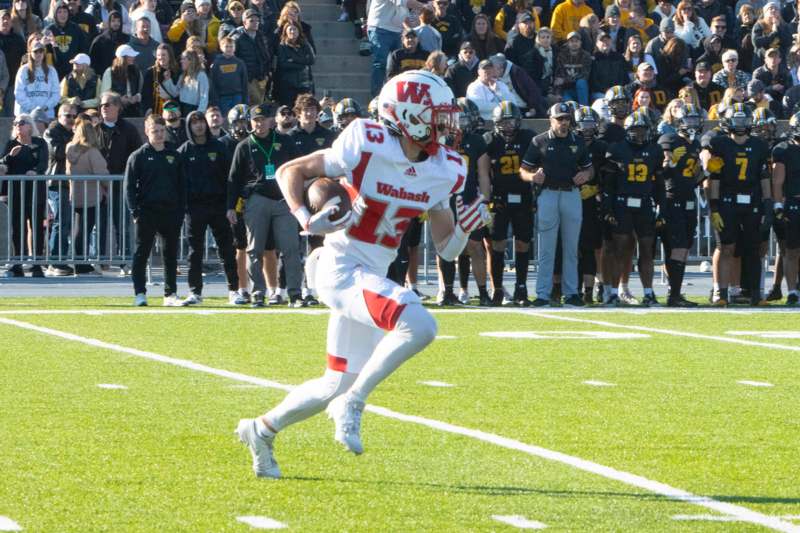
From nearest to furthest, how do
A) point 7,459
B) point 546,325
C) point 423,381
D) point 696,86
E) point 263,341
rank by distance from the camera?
point 7,459 → point 423,381 → point 263,341 → point 546,325 → point 696,86

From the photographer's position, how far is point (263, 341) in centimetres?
1310

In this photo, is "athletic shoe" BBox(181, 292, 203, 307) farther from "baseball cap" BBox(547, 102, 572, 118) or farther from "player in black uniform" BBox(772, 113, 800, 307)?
"player in black uniform" BBox(772, 113, 800, 307)

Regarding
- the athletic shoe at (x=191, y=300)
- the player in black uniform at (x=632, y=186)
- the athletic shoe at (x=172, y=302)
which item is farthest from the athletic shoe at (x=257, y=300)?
the player in black uniform at (x=632, y=186)

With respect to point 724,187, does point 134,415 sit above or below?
below

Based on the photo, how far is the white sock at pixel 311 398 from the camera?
7.04 metres

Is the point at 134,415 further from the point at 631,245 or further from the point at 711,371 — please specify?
the point at 631,245

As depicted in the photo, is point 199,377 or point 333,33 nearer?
point 199,377

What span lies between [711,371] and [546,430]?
10.2ft

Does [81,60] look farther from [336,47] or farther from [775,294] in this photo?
[775,294]

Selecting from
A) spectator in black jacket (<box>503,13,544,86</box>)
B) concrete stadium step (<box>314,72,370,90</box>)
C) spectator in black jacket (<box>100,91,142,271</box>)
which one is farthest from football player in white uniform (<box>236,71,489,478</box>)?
concrete stadium step (<box>314,72,370,90</box>)

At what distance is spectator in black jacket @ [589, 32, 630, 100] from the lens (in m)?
21.6

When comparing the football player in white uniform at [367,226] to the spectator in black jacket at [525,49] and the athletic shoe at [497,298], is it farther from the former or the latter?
the spectator in black jacket at [525,49]

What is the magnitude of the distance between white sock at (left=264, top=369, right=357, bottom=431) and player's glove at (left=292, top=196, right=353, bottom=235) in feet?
2.05

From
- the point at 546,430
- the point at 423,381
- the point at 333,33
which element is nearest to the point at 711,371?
the point at 423,381
